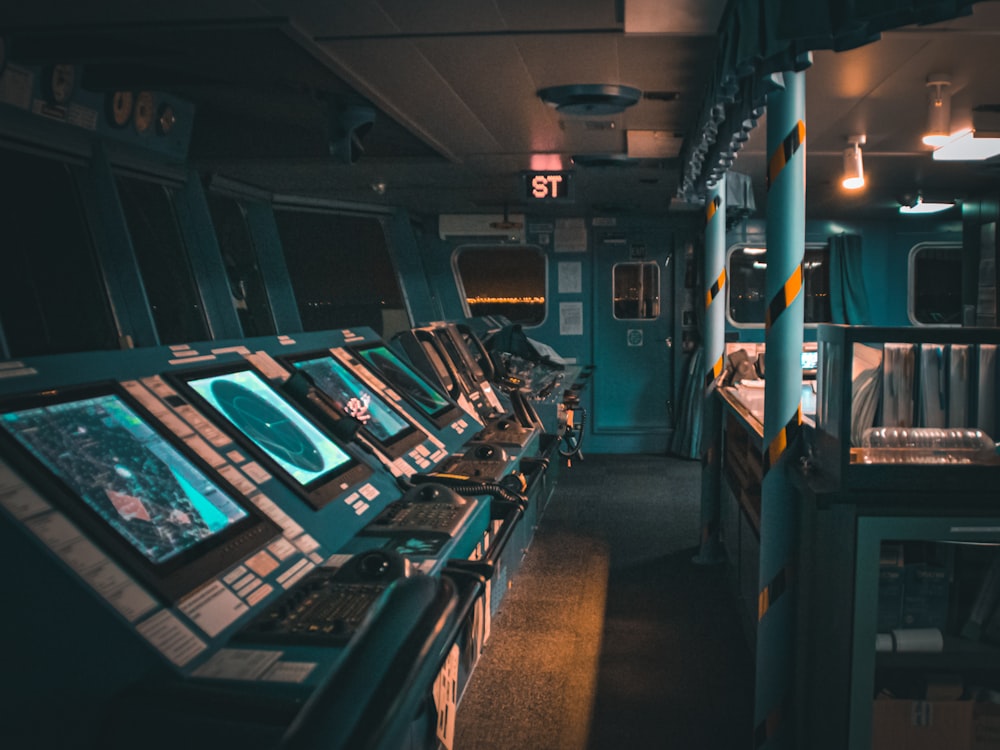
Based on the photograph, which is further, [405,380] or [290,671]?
[405,380]

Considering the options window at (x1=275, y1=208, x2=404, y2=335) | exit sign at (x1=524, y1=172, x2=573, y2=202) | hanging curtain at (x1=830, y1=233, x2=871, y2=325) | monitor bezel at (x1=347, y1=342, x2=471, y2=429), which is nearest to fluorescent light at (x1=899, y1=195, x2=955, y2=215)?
hanging curtain at (x1=830, y1=233, x2=871, y2=325)

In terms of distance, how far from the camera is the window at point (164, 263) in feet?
13.7

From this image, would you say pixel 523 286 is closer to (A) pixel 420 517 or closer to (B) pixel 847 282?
(B) pixel 847 282

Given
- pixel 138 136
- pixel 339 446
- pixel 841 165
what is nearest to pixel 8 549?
pixel 339 446

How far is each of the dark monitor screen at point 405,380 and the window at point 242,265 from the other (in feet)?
5.67

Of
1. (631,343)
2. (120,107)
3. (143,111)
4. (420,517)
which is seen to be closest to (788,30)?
(420,517)

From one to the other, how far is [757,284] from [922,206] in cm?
174

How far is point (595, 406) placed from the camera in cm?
834

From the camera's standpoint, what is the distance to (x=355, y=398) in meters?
2.85

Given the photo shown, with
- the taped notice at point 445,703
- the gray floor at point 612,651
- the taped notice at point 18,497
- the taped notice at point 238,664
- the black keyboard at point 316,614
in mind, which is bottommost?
the gray floor at point 612,651

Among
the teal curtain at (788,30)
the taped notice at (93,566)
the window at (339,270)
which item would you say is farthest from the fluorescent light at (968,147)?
the taped notice at (93,566)

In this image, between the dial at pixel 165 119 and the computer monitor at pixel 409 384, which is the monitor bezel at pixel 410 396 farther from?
the dial at pixel 165 119

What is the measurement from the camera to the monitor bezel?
321 cm

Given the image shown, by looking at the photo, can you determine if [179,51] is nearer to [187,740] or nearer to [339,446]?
[339,446]
